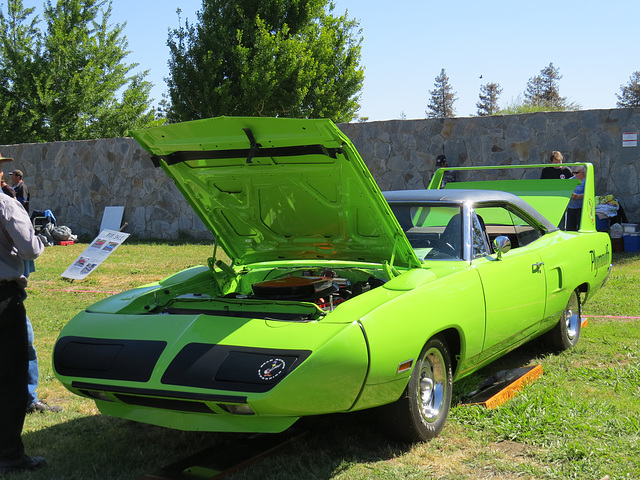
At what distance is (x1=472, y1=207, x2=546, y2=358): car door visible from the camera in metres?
4.32

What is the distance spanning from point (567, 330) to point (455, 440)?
7.71ft

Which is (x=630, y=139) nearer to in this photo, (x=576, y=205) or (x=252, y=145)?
(x=576, y=205)

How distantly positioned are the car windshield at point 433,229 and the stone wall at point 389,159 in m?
8.54

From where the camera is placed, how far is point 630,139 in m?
12.0

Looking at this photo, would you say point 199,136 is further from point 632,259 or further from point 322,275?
point 632,259

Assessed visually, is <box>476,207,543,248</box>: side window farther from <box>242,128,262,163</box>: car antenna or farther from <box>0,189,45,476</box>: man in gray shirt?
<box>0,189,45,476</box>: man in gray shirt

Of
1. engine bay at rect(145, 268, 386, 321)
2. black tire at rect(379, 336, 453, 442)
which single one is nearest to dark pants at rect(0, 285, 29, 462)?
engine bay at rect(145, 268, 386, 321)

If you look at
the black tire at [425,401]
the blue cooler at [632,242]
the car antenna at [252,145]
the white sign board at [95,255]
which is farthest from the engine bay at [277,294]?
the blue cooler at [632,242]

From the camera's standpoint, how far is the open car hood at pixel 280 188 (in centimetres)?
374

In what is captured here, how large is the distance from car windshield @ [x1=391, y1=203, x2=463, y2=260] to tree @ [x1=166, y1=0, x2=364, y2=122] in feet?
58.5

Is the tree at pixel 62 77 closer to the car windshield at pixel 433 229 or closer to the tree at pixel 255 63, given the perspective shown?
the tree at pixel 255 63

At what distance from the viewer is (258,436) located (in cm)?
390

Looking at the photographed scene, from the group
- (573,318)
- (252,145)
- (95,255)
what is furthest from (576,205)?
(95,255)

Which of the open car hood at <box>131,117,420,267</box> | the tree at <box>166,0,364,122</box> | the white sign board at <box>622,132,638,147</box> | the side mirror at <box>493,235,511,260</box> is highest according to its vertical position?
the tree at <box>166,0,364,122</box>
